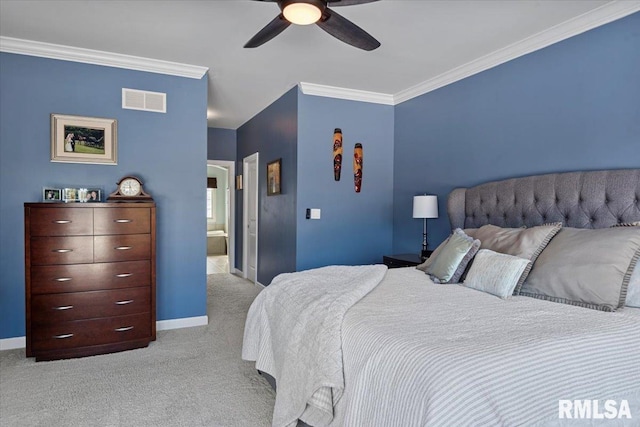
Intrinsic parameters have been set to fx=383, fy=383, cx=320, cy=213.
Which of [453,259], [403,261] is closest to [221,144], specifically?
[403,261]

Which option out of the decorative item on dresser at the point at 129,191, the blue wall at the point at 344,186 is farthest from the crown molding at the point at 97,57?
the blue wall at the point at 344,186

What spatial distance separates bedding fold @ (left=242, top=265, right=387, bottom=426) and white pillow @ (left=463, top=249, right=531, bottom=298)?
22.7 inches

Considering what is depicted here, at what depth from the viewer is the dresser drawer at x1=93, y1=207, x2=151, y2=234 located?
316 centimetres

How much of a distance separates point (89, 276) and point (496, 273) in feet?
10.1

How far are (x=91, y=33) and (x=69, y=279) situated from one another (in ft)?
6.50

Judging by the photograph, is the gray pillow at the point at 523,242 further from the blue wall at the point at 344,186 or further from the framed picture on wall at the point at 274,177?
the framed picture on wall at the point at 274,177

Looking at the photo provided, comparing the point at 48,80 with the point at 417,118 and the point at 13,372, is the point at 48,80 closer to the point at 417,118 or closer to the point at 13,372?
the point at 13,372

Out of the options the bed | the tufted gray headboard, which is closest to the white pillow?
the bed

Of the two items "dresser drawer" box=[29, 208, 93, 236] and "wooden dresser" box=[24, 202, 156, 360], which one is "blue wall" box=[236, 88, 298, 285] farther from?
"dresser drawer" box=[29, 208, 93, 236]

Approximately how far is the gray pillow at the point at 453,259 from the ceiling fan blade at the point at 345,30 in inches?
56.6

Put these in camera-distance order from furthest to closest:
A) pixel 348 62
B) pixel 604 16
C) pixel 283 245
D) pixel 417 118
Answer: pixel 283 245
pixel 417 118
pixel 348 62
pixel 604 16

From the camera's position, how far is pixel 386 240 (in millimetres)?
4816

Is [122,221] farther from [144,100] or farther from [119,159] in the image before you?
[144,100]

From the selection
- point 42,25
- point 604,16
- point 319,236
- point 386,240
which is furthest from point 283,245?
point 604,16
